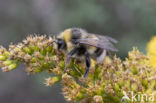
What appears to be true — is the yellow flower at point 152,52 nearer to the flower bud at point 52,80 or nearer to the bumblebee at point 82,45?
the bumblebee at point 82,45

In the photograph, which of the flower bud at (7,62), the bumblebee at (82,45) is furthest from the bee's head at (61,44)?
the flower bud at (7,62)

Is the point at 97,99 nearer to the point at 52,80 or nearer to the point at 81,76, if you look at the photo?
the point at 81,76

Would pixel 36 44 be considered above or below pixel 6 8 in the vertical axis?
below

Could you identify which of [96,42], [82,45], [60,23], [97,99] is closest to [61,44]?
[82,45]

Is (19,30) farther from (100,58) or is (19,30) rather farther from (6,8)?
(100,58)

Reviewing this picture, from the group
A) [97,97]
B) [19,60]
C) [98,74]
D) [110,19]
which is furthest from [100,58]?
[110,19]

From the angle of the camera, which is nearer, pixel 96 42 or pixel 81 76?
pixel 81 76

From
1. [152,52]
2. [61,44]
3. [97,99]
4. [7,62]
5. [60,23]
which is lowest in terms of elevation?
[97,99]
